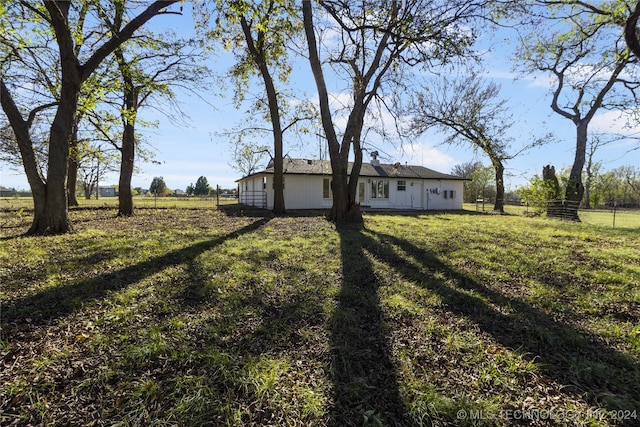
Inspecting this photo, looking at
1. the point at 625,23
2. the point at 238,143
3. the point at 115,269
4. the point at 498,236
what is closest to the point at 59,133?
the point at 115,269

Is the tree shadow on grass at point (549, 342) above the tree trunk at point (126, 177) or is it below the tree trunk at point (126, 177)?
below

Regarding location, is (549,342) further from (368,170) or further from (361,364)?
(368,170)

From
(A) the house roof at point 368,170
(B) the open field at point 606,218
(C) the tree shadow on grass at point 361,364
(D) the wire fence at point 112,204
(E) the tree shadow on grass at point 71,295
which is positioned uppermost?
(A) the house roof at point 368,170

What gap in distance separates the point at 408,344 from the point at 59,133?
27.6 ft

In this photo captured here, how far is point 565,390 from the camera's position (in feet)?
7.16

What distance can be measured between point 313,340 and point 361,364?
0.53m

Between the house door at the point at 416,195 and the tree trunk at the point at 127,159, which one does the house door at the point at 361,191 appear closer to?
the house door at the point at 416,195

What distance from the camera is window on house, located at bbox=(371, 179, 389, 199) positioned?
2027 cm

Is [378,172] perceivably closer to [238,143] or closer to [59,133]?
[238,143]

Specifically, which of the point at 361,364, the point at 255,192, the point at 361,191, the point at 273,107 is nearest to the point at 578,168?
the point at 361,191

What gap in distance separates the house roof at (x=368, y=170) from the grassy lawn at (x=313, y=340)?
13170mm

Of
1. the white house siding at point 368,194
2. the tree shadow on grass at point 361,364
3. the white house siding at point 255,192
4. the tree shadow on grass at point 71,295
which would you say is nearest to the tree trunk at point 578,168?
the white house siding at point 368,194

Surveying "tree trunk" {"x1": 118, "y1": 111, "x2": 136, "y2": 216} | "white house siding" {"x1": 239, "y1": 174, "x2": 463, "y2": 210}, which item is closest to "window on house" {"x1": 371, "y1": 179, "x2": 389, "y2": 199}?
"white house siding" {"x1": 239, "y1": 174, "x2": 463, "y2": 210}

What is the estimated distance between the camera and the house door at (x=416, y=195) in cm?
2142
